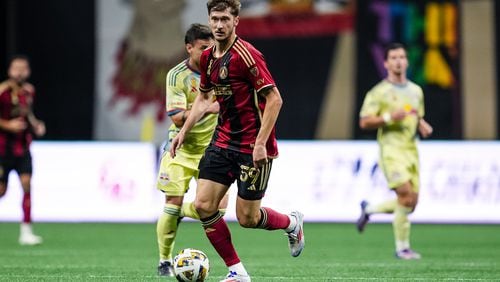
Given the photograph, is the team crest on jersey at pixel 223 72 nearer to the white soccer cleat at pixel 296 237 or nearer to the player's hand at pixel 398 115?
the white soccer cleat at pixel 296 237

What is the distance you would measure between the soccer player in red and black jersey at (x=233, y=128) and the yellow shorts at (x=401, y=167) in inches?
152

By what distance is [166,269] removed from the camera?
10.2 m

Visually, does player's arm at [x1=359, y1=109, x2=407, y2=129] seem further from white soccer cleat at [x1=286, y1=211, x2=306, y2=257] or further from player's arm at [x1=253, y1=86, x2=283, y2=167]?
player's arm at [x1=253, y1=86, x2=283, y2=167]

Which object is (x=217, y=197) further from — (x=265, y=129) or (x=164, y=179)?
(x=164, y=179)

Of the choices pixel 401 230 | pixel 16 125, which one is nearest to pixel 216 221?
pixel 401 230

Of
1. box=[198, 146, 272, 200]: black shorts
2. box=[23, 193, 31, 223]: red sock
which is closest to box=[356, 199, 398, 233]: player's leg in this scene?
box=[23, 193, 31, 223]: red sock

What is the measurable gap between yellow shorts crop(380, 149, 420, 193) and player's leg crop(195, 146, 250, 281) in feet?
13.1

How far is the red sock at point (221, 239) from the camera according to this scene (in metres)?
8.83

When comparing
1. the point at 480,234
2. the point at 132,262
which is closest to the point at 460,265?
the point at 132,262

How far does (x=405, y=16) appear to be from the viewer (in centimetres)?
2088

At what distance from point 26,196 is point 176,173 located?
167 inches

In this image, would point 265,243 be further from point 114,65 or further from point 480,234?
point 114,65

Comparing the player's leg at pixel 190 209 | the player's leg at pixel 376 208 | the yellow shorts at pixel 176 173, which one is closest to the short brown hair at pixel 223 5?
the player's leg at pixel 190 209

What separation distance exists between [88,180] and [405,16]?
21.0 ft
